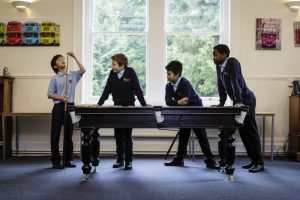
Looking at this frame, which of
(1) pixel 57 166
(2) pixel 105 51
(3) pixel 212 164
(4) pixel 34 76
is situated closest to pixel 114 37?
(2) pixel 105 51

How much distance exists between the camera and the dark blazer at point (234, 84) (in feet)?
14.8

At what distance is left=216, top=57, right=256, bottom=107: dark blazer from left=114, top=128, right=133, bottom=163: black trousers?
118cm

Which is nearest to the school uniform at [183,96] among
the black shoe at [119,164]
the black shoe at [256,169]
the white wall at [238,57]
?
the black shoe at [256,169]

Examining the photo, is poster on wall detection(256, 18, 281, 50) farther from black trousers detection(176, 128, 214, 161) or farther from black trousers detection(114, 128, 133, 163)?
black trousers detection(114, 128, 133, 163)

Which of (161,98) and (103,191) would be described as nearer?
(103,191)

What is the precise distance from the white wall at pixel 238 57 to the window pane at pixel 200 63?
1.28ft

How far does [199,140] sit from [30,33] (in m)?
3.19

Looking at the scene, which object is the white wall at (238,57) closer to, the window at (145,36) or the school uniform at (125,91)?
the window at (145,36)

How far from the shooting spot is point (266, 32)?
21.1ft

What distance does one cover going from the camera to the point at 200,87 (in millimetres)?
6621

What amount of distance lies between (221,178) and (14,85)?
12.1 ft

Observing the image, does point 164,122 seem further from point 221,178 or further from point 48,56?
point 48,56

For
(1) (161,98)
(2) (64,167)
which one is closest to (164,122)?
(2) (64,167)

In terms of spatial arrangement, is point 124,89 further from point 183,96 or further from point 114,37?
point 114,37
